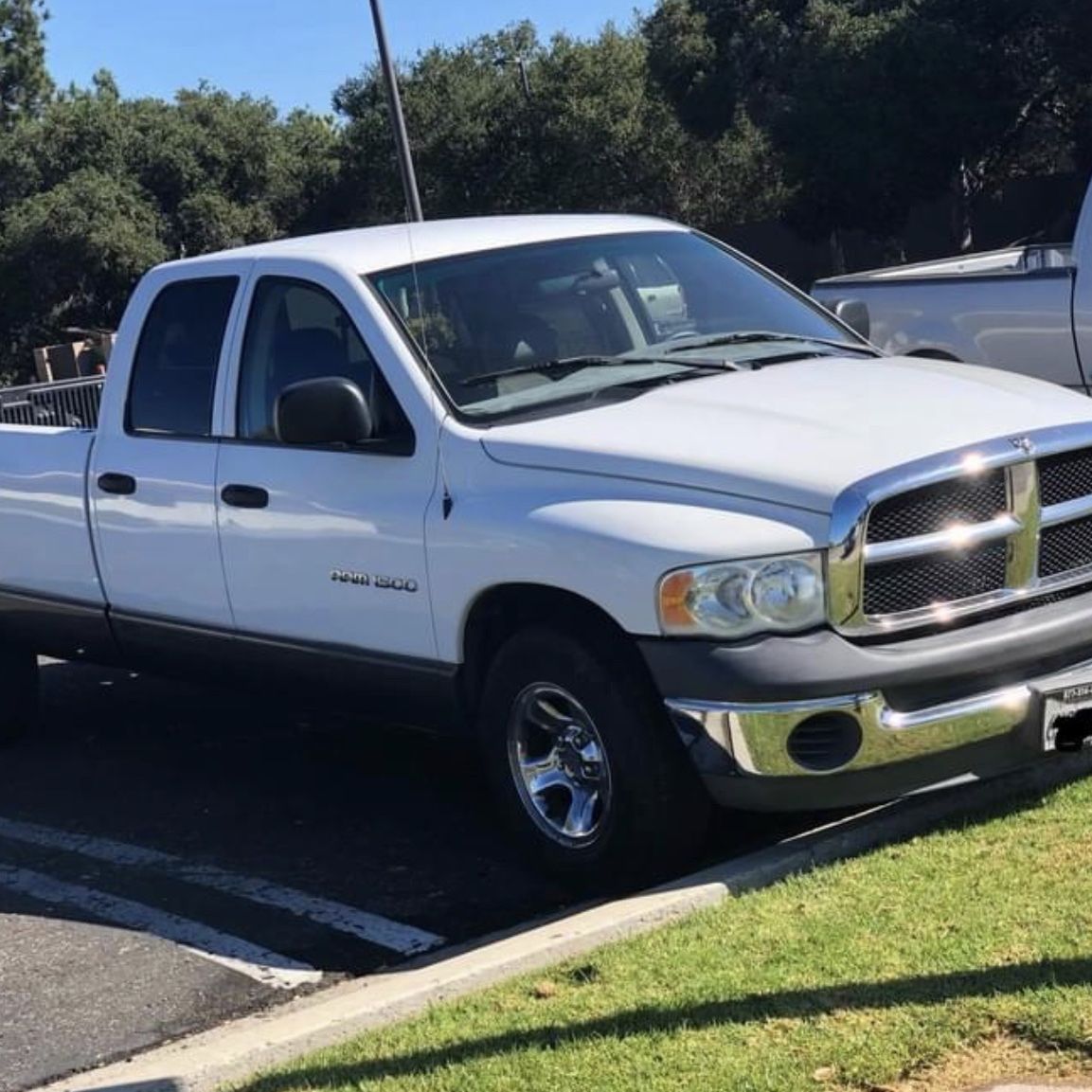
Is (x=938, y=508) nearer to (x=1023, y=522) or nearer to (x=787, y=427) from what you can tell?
(x=1023, y=522)

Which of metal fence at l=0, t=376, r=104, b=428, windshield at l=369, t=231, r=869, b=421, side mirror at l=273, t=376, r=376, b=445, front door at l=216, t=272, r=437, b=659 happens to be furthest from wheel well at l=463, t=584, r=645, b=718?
metal fence at l=0, t=376, r=104, b=428

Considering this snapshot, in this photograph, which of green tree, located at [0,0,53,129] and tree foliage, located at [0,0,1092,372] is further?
green tree, located at [0,0,53,129]

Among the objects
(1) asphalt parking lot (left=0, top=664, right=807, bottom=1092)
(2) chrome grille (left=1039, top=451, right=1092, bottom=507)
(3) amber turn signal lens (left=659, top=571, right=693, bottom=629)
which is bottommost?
(1) asphalt parking lot (left=0, top=664, right=807, bottom=1092)

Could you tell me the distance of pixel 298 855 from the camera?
20.5ft

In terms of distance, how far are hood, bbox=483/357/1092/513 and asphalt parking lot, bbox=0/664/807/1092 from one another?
1.31 meters

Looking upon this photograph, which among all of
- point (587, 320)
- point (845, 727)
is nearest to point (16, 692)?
point (587, 320)

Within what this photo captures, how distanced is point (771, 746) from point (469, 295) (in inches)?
83.1

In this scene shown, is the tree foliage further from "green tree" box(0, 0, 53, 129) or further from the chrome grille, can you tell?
the chrome grille

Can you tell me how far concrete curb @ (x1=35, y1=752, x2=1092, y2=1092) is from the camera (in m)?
4.34

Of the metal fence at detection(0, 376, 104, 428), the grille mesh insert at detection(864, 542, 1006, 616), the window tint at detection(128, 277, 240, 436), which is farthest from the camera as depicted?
the metal fence at detection(0, 376, 104, 428)

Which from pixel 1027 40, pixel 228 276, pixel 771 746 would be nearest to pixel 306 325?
pixel 228 276

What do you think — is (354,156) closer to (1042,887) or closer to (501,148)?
(501,148)

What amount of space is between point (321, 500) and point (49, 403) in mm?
5514

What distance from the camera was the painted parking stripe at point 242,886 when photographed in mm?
5371
